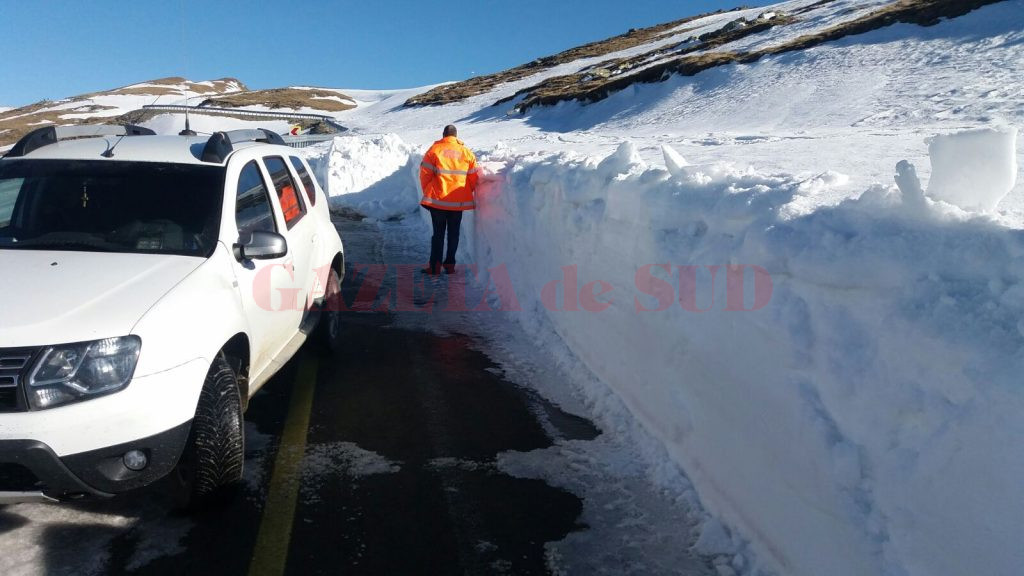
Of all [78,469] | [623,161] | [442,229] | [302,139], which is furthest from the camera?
[302,139]

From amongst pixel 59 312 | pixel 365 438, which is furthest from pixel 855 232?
pixel 59 312

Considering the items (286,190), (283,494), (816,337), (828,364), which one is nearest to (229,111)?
(286,190)

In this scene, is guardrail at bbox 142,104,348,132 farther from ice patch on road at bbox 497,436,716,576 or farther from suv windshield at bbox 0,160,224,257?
ice patch on road at bbox 497,436,716,576

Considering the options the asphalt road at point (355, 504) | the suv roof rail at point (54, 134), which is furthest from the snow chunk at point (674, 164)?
the suv roof rail at point (54, 134)

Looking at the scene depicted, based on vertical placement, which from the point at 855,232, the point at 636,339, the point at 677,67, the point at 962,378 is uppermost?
the point at 677,67

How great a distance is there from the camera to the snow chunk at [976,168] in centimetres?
318

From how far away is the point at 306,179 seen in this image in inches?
263

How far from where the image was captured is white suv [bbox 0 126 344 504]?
311 centimetres

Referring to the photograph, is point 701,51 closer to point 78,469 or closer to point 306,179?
point 306,179

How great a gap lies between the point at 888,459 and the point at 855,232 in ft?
3.40

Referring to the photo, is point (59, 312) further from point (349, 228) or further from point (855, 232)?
point (349, 228)

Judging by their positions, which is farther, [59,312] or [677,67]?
[677,67]

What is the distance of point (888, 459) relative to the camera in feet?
9.25

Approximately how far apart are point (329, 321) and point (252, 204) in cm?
172
